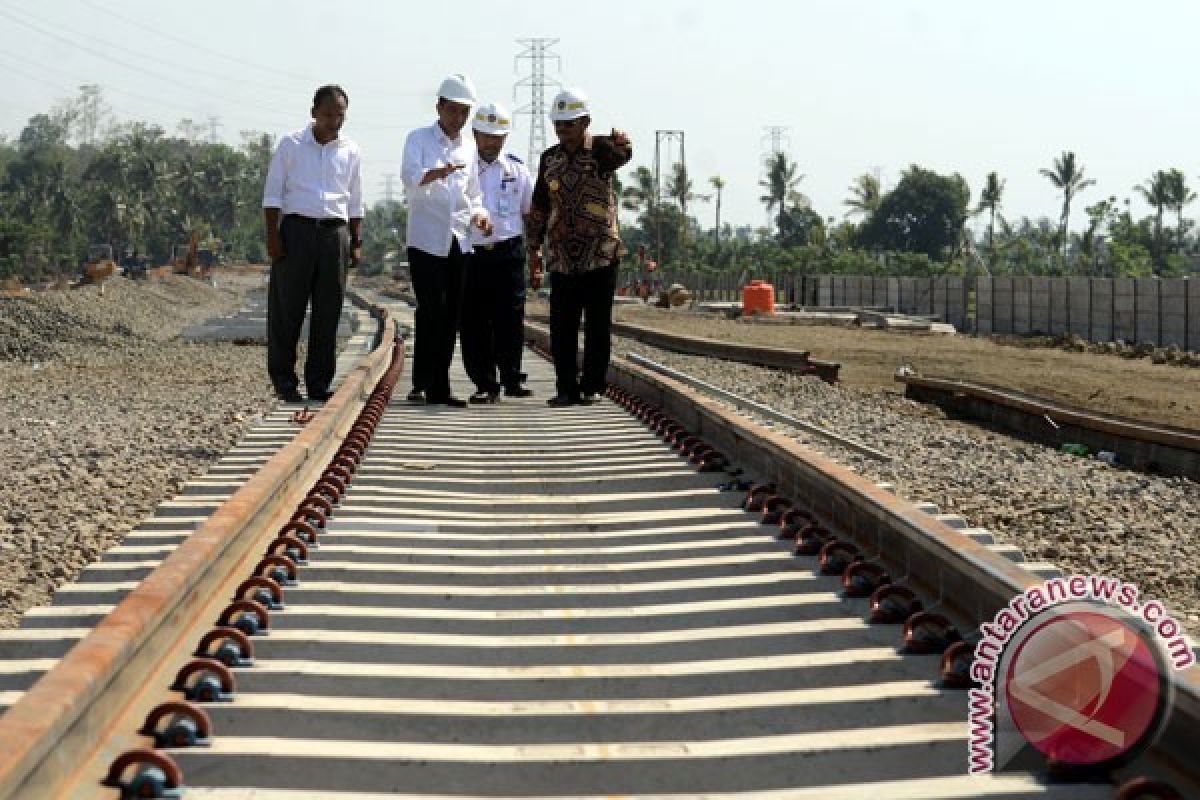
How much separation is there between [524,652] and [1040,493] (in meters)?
4.85

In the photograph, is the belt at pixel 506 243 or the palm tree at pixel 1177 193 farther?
the palm tree at pixel 1177 193

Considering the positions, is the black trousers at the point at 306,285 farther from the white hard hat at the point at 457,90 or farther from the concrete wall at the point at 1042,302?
the concrete wall at the point at 1042,302

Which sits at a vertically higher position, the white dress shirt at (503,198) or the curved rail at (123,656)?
the white dress shirt at (503,198)

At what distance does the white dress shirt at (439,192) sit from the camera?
872 cm

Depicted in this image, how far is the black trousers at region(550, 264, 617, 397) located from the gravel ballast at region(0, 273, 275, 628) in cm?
191

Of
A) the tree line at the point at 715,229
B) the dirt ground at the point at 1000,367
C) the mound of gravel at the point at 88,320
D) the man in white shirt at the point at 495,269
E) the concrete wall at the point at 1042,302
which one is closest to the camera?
the man in white shirt at the point at 495,269

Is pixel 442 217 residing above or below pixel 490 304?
above

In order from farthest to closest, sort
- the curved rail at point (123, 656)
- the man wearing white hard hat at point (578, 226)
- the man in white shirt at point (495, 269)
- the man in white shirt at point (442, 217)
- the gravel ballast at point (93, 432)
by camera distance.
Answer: the man in white shirt at point (495, 269)
the man wearing white hard hat at point (578, 226)
the man in white shirt at point (442, 217)
the gravel ballast at point (93, 432)
the curved rail at point (123, 656)

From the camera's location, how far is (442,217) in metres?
8.92

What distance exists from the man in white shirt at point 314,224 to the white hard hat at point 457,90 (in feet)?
1.75

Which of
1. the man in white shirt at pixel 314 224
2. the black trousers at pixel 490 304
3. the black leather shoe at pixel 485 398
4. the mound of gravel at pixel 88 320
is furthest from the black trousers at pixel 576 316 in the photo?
the mound of gravel at pixel 88 320

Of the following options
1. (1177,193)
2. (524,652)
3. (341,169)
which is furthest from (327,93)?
(1177,193)
